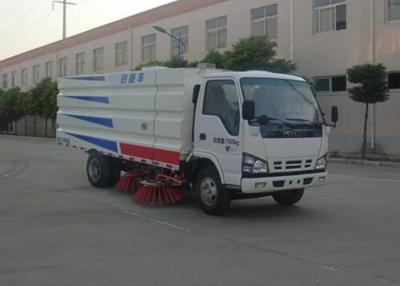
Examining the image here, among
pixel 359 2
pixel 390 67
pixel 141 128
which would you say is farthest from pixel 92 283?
pixel 359 2

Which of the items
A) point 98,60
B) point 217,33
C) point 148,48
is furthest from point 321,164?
point 98,60

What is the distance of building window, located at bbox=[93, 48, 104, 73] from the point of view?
188ft

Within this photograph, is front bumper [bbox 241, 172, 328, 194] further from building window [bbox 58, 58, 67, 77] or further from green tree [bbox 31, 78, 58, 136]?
building window [bbox 58, 58, 67, 77]

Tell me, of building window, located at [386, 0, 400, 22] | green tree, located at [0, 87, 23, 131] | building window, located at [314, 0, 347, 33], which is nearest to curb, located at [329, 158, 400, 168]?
building window, located at [386, 0, 400, 22]

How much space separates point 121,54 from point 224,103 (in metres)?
44.4

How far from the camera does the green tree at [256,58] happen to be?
31641 millimetres

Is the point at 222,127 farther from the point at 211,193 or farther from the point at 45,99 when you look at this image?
the point at 45,99

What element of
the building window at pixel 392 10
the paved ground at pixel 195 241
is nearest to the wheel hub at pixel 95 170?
the paved ground at pixel 195 241

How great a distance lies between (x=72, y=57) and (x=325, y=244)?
58.3 m

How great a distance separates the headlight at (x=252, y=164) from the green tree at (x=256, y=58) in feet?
71.0

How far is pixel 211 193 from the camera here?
1080 cm

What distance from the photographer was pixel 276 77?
10.9 m

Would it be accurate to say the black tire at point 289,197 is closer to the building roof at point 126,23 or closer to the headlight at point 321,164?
the headlight at point 321,164

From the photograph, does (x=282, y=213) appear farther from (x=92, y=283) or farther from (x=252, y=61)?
(x=252, y=61)
